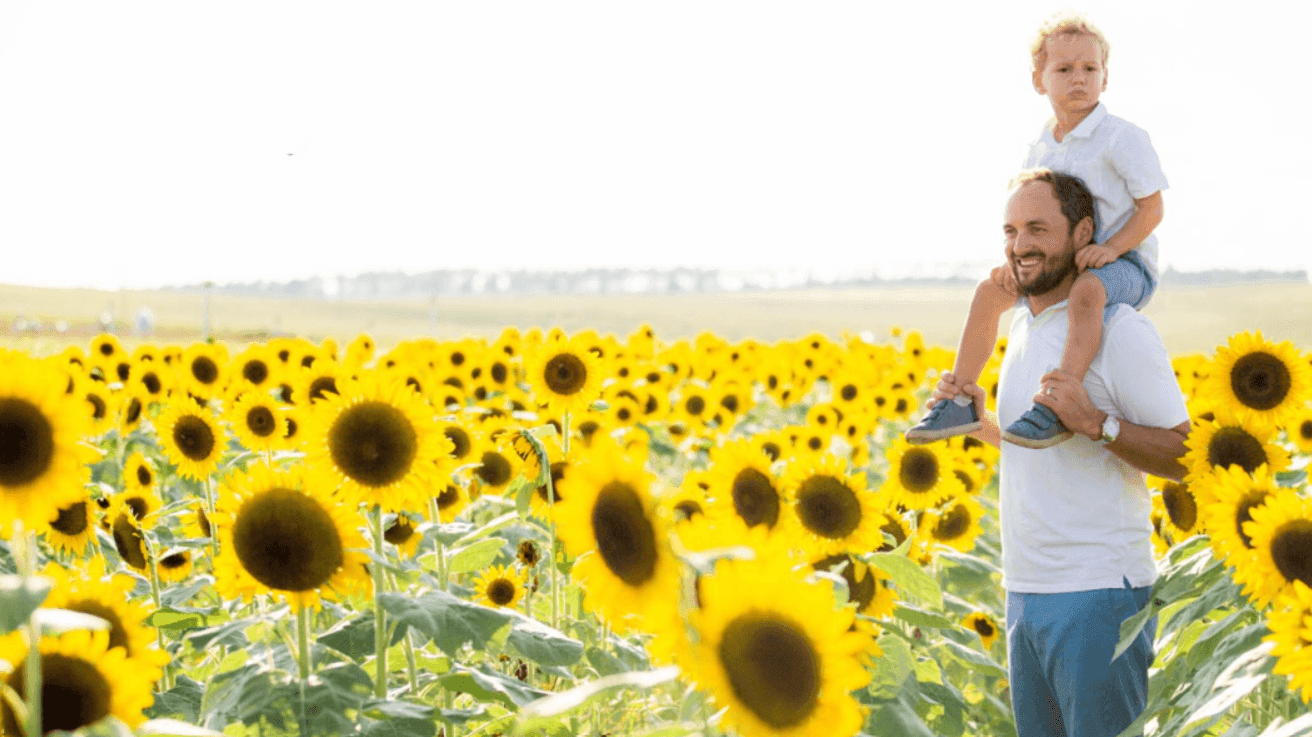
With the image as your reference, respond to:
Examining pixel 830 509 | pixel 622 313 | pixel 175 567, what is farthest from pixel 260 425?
pixel 622 313

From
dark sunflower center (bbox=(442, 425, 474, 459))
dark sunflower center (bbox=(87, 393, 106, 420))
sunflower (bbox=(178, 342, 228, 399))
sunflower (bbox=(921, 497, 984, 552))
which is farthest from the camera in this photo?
sunflower (bbox=(178, 342, 228, 399))

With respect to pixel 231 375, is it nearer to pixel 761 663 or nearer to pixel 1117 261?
pixel 1117 261

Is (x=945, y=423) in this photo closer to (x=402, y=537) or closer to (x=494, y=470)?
(x=402, y=537)

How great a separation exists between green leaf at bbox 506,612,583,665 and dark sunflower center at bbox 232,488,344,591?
1.38 ft

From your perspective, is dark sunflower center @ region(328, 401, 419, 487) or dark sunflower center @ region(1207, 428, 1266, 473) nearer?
dark sunflower center @ region(328, 401, 419, 487)

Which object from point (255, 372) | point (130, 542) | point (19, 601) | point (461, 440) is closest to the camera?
point (19, 601)

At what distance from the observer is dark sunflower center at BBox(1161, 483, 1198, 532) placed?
12.6ft

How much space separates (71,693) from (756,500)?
207 cm

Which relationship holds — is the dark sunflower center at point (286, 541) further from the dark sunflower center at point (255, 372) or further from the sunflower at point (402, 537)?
the dark sunflower center at point (255, 372)

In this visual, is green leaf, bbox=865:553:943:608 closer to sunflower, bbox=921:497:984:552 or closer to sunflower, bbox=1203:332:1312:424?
sunflower, bbox=1203:332:1312:424

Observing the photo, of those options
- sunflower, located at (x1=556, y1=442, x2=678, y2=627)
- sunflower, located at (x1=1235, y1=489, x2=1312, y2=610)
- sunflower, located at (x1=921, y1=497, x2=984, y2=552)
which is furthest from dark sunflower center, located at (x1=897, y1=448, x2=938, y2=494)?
sunflower, located at (x1=556, y1=442, x2=678, y2=627)

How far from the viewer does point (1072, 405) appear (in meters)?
3.16

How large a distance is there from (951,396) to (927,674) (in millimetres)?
972

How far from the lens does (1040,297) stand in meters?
3.59
